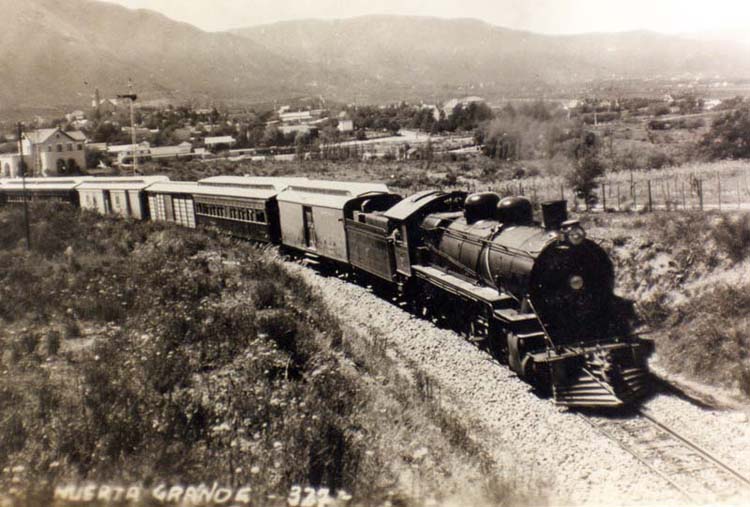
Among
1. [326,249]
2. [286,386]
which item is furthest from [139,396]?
[326,249]

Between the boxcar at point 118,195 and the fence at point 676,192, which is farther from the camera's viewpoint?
the boxcar at point 118,195

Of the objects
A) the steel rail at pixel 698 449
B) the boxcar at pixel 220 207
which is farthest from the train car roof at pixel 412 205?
the boxcar at pixel 220 207

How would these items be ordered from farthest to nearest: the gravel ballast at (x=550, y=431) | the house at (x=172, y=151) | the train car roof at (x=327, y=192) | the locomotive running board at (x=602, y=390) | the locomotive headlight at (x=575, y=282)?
the house at (x=172, y=151) → the train car roof at (x=327, y=192) → the locomotive headlight at (x=575, y=282) → the locomotive running board at (x=602, y=390) → the gravel ballast at (x=550, y=431)

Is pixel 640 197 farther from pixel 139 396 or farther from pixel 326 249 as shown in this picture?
pixel 139 396

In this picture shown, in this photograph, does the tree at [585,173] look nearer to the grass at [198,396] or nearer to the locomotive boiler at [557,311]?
the locomotive boiler at [557,311]

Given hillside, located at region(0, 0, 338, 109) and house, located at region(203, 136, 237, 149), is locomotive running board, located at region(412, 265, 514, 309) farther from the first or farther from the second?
house, located at region(203, 136, 237, 149)

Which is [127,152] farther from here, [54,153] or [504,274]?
[504,274]

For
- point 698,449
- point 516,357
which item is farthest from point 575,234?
point 698,449
